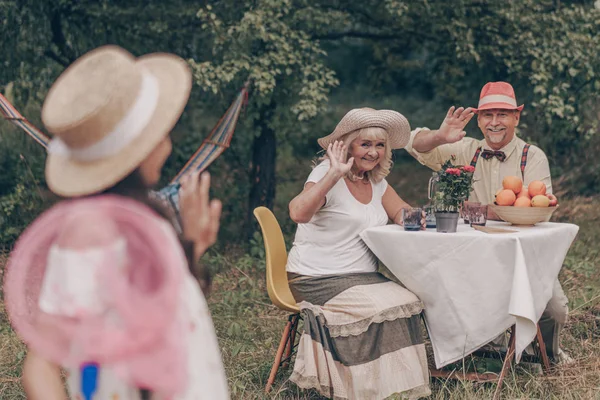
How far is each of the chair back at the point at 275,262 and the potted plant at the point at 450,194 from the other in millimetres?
727

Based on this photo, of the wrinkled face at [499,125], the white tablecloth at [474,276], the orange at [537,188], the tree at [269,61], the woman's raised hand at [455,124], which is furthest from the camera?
the tree at [269,61]

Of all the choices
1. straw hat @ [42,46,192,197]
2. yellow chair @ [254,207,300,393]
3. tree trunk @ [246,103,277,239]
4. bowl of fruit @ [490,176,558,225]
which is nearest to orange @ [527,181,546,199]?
bowl of fruit @ [490,176,558,225]

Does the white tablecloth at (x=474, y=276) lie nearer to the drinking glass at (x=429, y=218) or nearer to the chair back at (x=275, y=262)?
the drinking glass at (x=429, y=218)

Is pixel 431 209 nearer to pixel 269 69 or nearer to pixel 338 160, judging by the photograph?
pixel 338 160

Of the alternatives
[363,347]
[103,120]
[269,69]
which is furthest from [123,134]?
[269,69]

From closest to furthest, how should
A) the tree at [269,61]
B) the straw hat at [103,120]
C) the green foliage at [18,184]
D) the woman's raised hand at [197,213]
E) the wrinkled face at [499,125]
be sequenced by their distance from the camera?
the straw hat at [103,120] → the woman's raised hand at [197,213] → the wrinkled face at [499,125] → the tree at [269,61] → the green foliage at [18,184]

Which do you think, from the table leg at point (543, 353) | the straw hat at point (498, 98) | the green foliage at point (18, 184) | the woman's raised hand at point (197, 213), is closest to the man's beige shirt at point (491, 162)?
→ the straw hat at point (498, 98)

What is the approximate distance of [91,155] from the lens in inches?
60.7

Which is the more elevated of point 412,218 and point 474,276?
point 412,218

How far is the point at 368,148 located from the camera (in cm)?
350

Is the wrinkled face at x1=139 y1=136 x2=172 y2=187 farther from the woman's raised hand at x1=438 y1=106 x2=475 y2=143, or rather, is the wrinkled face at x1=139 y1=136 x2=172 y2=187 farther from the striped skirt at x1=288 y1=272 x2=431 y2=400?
the woman's raised hand at x1=438 y1=106 x2=475 y2=143

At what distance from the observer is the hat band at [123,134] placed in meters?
1.53

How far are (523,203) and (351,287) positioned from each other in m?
0.82

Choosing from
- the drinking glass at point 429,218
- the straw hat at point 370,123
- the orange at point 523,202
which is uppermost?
the straw hat at point 370,123
